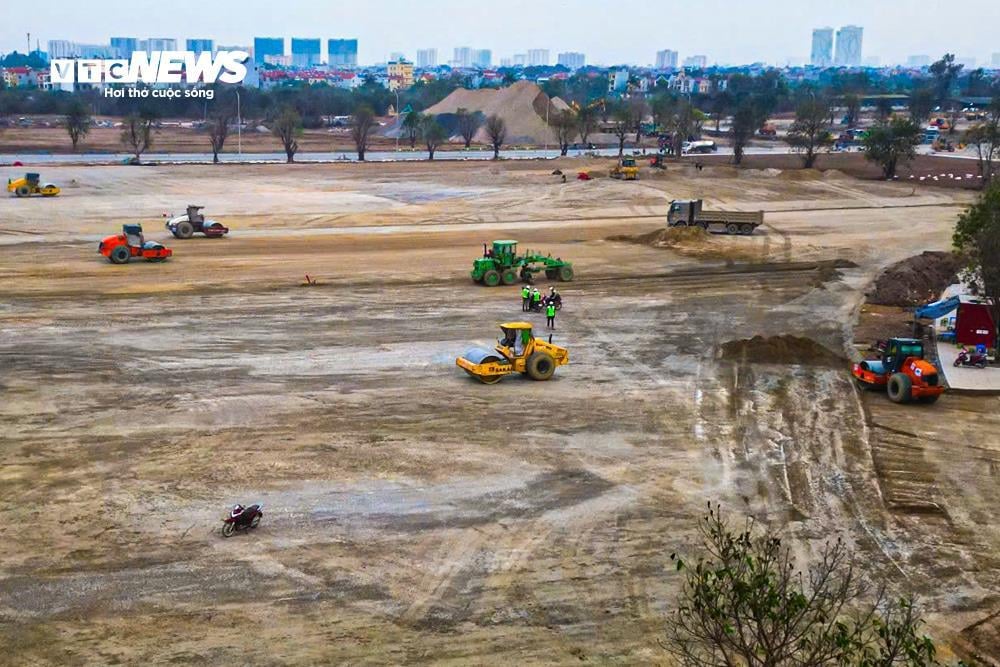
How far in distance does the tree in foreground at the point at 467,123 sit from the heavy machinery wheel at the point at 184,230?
79.8m

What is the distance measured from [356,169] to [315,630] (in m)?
79.1

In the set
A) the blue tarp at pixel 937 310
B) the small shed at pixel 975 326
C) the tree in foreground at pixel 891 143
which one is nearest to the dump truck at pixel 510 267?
the blue tarp at pixel 937 310

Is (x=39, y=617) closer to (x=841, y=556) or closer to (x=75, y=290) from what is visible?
(x=841, y=556)

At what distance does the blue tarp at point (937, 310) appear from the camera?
35.9m

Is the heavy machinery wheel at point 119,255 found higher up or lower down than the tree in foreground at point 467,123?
lower down

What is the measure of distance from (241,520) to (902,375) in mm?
16243

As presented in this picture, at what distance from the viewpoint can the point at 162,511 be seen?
19.8 meters

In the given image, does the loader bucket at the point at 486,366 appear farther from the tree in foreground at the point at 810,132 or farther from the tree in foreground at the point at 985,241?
the tree in foreground at the point at 810,132

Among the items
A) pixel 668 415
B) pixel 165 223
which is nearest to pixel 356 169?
pixel 165 223

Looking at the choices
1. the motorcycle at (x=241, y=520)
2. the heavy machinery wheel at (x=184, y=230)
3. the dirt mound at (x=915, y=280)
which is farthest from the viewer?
the heavy machinery wheel at (x=184, y=230)

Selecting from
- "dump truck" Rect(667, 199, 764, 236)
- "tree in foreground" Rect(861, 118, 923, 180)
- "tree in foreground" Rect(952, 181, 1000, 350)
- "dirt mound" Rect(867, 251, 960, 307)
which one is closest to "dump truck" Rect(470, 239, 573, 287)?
"dirt mound" Rect(867, 251, 960, 307)

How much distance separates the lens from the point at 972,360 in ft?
102

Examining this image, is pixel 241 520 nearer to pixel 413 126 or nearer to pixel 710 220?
pixel 710 220

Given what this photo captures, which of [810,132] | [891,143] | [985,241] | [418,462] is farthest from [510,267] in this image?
[810,132]
